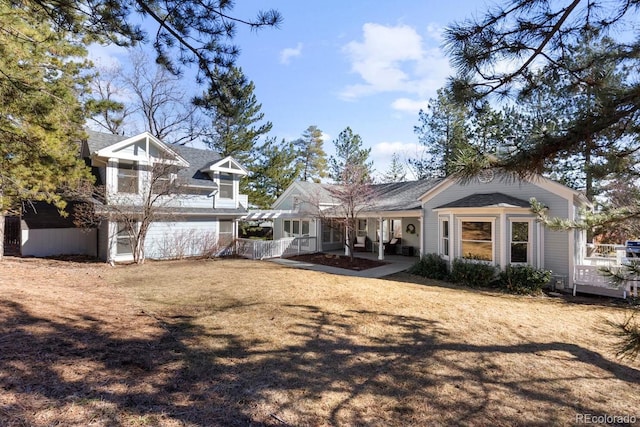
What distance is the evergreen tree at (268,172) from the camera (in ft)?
92.9

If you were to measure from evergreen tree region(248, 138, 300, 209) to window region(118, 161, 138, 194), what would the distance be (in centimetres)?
1291

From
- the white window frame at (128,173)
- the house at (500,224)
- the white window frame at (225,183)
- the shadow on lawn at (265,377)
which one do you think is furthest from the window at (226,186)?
the shadow on lawn at (265,377)

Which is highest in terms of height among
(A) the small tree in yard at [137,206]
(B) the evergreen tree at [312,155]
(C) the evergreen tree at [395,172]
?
(B) the evergreen tree at [312,155]

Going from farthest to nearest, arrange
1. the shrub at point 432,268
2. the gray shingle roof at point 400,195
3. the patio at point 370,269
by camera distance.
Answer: the gray shingle roof at point 400,195 < the patio at point 370,269 < the shrub at point 432,268

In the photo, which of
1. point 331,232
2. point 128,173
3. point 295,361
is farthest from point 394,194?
point 295,361

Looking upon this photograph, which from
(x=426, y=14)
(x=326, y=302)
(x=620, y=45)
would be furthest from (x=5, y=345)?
(x=620, y=45)

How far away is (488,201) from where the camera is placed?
39.3 feet

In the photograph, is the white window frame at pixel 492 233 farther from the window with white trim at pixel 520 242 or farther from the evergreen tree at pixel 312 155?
the evergreen tree at pixel 312 155

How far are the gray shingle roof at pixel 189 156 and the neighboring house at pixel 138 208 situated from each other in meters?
0.04

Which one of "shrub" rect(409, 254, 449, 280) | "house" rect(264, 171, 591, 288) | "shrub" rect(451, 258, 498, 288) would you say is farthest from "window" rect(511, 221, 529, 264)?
"shrub" rect(409, 254, 449, 280)

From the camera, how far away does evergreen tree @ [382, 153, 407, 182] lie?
3672cm

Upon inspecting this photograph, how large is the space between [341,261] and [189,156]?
10.8m

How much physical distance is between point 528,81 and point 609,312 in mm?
7940

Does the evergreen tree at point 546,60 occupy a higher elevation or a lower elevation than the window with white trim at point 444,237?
higher
